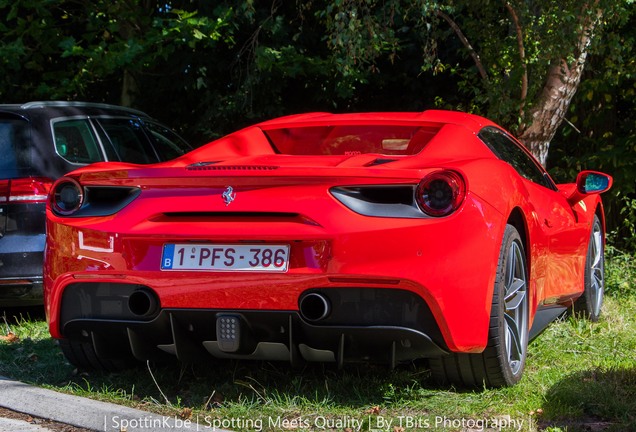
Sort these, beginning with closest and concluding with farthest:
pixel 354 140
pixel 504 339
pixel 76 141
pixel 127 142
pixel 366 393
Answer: pixel 504 339, pixel 366 393, pixel 354 140, pixel 76 141, pixel 127 142

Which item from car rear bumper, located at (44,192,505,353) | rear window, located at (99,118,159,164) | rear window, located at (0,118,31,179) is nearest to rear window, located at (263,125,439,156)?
car rear bumper, located at (44,192,505,353)

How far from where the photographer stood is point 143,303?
14.2 feet

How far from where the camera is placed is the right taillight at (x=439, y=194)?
13.1ft

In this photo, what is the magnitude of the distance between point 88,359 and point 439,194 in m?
2.10

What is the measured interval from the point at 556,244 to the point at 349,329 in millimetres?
2032

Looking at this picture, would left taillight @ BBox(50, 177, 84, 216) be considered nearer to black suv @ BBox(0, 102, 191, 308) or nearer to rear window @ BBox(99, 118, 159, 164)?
black suv @ BBox(0, 102, 191, 308)

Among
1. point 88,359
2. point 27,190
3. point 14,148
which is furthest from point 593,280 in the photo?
point 14,148

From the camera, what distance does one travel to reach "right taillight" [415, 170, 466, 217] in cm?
399

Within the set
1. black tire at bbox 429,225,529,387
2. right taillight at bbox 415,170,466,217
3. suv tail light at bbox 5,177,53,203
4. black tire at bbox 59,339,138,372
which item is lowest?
black tire at bbox 59,339,138,372

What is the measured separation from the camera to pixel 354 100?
38.9ft

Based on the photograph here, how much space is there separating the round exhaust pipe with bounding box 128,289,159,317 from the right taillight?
1238 millimetres

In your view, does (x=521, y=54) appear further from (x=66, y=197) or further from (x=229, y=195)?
(x=66, y=197)

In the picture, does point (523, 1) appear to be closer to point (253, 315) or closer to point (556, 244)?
point (556, 244)

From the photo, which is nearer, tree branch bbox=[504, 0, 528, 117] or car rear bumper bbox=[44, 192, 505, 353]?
car rear bumper bbox=[44, 192, 505, 353]
